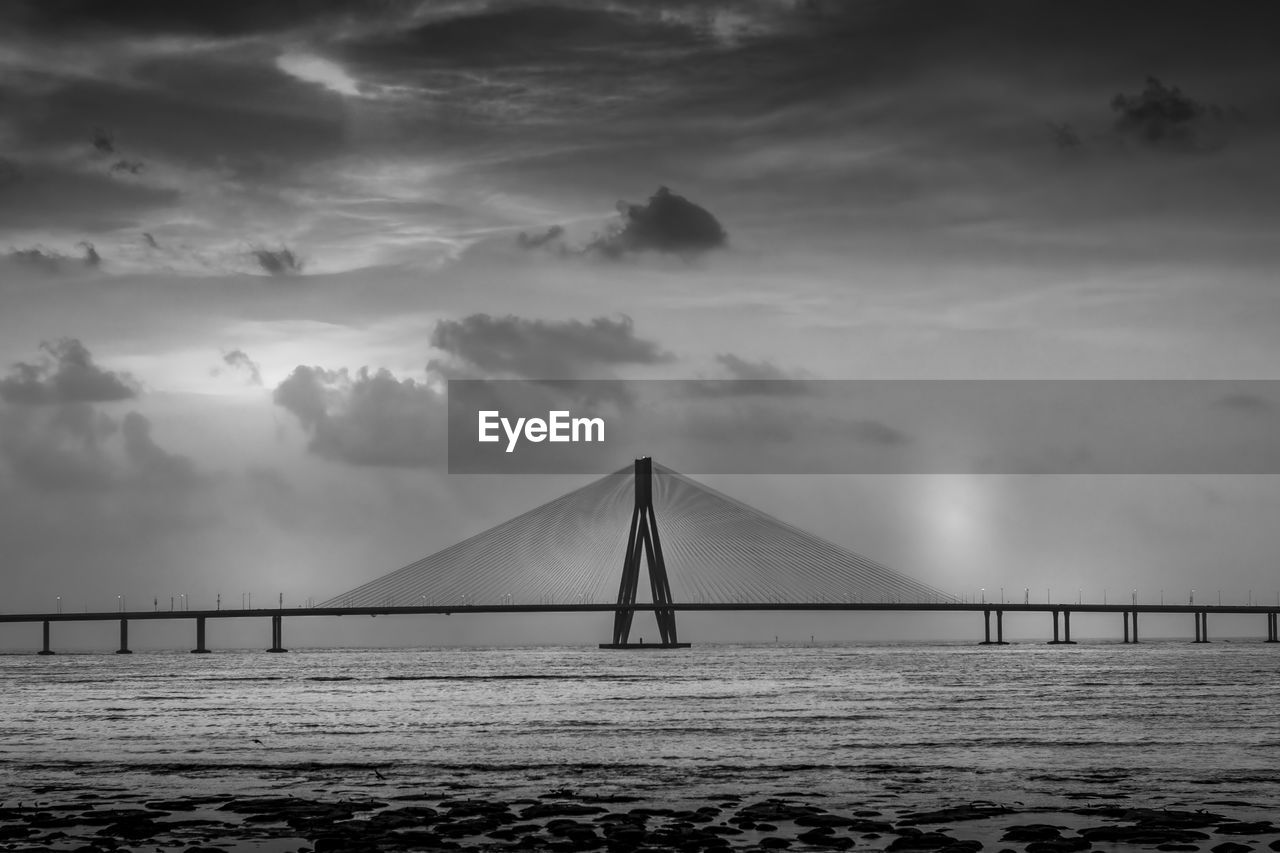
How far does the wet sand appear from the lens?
26375 mm

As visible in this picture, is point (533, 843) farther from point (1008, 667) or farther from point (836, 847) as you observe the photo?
point (1008, 667)

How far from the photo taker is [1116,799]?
32844 mm

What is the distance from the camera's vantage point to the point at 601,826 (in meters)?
28.7

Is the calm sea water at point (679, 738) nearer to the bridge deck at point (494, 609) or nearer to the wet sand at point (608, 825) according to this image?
the wet sand at point (608, 825)

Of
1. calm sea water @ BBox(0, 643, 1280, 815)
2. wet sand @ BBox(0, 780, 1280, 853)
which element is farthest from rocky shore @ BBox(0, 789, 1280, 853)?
calm sea water @ BBox(0, 643, 1280, 815)

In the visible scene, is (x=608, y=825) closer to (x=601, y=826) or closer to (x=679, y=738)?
(x=601, y=826)

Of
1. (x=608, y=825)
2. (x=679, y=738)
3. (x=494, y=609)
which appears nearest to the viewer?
(x=608, y=825)

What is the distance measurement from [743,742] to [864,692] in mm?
35351

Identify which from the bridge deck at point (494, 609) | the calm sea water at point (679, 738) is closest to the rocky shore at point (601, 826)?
the calm sea water at point (679, 738)

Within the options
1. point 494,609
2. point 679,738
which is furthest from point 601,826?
point 494,609

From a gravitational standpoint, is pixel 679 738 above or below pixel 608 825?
below

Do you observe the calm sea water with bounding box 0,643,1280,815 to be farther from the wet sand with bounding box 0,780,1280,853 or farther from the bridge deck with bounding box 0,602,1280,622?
the bridge deck with bounding box 0,602,1280,622

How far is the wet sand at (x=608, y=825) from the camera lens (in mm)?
26375

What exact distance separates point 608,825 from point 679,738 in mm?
22730
